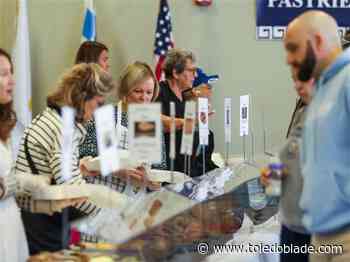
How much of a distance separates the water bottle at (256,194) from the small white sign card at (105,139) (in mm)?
1098

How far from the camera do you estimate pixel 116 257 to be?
6.63ft

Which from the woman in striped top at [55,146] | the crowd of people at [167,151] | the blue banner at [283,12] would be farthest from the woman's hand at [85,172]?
the blue banner at [283,12]

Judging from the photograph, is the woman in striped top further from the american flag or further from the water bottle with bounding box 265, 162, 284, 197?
the american flag

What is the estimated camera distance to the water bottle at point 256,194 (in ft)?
9.82

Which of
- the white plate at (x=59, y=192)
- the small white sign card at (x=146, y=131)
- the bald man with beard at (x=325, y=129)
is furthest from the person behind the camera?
the white plate at (x=59, y=192)

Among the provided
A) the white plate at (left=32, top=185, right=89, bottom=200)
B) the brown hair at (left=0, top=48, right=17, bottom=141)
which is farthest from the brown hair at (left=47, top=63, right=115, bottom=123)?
the white plate at (left=32, top=185, right=89, bottom=200)

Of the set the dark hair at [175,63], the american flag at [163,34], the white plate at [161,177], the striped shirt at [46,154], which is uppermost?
the american flag at [163,34]

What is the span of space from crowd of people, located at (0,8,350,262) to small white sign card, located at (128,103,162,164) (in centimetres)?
38

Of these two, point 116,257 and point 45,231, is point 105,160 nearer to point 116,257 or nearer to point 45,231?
point 116,257


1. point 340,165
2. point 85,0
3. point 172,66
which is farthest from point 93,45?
point 340,165

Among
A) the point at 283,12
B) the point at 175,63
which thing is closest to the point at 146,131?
the point at 175,63

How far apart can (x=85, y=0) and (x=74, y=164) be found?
11.6ft

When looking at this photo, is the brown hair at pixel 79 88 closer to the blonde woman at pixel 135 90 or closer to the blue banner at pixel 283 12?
the blonde woman at pixel 135 90

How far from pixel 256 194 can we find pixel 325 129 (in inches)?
46.5
